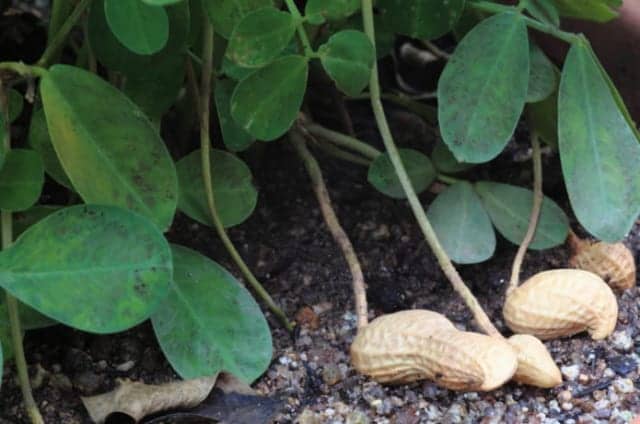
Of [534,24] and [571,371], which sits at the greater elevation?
[534,24]

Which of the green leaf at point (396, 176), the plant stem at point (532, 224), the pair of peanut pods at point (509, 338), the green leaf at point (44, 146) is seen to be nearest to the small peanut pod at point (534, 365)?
the pair of peanut pods at point (509, 338)

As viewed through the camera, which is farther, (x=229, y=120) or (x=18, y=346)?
(x=229, y=120)

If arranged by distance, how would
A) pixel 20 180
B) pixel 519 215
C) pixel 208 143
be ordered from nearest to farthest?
pixel 20 180, pixel 208 143, pixel 519 215

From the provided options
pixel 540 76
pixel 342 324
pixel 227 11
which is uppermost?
pixel 227 11

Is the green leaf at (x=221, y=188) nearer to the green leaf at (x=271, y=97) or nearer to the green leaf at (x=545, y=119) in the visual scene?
the green leaf at (x=271, y=97)

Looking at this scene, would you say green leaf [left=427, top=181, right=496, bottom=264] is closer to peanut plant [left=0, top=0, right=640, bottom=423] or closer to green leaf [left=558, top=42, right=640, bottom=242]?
peanut plant [left=0, top=0, right=640, bottom=423]

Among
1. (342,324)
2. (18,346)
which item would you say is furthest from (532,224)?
(18,346)

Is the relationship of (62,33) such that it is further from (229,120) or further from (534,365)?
(534,365)
